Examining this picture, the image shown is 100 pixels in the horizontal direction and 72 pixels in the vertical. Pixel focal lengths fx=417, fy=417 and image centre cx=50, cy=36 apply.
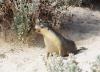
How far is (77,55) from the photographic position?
21.0ft

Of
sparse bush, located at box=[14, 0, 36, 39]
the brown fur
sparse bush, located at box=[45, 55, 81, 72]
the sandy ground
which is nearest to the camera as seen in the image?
sparse bush, located at box=[45, 55, 81, 72]

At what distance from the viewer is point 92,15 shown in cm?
916

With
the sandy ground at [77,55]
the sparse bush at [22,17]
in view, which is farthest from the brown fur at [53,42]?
the sparse bush at [22,17]

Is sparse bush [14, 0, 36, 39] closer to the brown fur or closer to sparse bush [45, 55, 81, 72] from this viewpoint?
the brown fur

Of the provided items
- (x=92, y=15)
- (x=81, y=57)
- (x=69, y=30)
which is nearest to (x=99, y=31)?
(x=69, y=30)

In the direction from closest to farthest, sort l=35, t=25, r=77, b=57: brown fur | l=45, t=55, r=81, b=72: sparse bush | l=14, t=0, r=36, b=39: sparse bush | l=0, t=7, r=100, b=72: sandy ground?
l=45, t=55, r=81, b=72: sparse bush
l=0, t=7, r=100, b=72: sandy ground
l=35, t=25, r=77, b=57: brown fur
l=14, t=0, r=36, b=39: sparse bush

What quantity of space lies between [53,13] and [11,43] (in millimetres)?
983

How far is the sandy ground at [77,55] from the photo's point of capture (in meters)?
6.11

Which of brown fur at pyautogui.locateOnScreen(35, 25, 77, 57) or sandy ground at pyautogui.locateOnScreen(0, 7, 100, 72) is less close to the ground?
brown fur at pyautogui.locateOnScreen(35, 25, 77, 57)

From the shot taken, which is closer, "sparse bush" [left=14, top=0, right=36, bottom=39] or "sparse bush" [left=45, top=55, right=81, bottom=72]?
"sparse bush" [left=45, top=55, right=81, bottom=72]

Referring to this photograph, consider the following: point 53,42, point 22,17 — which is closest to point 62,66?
point 53,42

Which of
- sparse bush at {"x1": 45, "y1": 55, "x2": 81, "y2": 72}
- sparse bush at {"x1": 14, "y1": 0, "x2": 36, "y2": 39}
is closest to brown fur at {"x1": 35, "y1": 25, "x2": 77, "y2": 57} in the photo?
sparse bush at {"x1": 14, "y1": 0, "x2": 36, "y2": 39}

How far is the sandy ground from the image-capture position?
20.0 ft

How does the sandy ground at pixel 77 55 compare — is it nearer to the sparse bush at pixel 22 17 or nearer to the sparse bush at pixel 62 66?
the sparse bush at pixel 22 17
